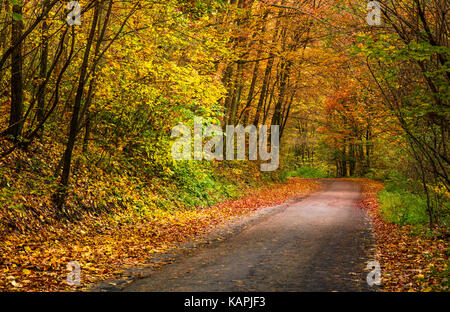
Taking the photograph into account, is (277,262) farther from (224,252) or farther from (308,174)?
(308,174)

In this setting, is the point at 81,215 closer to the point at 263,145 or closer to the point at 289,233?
the point at 289,233

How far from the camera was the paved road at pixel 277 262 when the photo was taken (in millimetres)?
5875

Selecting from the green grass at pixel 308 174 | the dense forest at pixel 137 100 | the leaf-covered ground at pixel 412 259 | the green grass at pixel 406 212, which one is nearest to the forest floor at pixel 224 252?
the leaf-covered ground at pixel 412 259

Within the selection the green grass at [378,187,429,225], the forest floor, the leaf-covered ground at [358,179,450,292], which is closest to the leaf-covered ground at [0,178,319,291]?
the forest floor

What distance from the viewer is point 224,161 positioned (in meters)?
22.3

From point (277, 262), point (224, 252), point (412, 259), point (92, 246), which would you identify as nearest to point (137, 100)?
point (92, 246)

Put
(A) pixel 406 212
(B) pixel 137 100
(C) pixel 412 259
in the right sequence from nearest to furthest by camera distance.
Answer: (C) pixel 412 259, (B) pixel 137 100, (A) pixel 406 212

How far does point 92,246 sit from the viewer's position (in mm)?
8164

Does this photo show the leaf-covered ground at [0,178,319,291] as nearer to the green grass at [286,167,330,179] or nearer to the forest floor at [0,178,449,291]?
the forest floor at [0,178,449,291]

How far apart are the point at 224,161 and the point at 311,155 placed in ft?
127

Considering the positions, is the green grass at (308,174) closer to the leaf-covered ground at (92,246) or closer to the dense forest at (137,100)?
the dense forest at (137,100)

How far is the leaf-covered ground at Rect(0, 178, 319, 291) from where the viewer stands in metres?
6.04

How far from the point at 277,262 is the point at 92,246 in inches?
159
